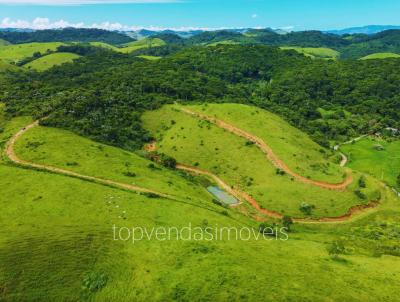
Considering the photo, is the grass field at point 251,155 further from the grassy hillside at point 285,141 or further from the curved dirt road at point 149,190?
the curved dirt road at point 149,190

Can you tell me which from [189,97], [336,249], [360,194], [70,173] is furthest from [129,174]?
[189,97]

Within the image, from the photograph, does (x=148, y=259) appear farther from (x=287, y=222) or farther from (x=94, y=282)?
(x=287, y=222)

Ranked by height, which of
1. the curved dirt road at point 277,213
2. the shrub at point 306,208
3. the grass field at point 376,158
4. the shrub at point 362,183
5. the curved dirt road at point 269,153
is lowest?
the grass field at point 376,158

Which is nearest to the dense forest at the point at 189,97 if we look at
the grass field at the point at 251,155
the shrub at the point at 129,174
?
the grass field at the point at 251,155

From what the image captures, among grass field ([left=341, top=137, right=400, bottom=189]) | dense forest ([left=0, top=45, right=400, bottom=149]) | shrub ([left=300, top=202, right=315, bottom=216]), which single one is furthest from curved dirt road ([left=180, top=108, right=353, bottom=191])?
grass field ([left=341, top=137, right=400, bottom=189])

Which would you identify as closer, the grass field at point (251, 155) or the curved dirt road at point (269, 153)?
the grass field at point (251, 155)

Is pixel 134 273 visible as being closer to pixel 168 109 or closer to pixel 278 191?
pixel 278 191
